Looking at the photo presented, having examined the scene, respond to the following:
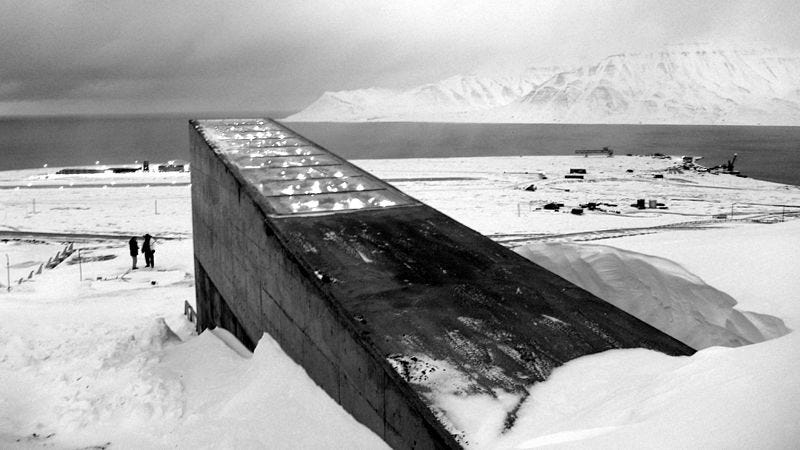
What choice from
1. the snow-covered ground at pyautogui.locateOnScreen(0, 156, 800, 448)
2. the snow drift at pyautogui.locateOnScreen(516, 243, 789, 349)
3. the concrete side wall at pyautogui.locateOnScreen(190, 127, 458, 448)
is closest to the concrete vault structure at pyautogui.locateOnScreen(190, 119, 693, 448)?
the concrete side wall at pyautogui.locateOnScreen(190, 127, 458, 448)

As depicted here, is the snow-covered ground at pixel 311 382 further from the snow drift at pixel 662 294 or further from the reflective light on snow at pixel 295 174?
the reflective light on snow at pixel 295 174

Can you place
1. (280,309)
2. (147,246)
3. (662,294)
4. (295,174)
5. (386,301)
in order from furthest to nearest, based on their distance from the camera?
(147,246) < (295,174) < (662,294) < (280,309) < (386,301)

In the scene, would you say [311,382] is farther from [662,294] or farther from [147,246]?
[147,246]

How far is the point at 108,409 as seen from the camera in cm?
701

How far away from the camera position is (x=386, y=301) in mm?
6051

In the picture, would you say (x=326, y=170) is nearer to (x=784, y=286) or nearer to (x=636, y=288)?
(x=636, y=288)

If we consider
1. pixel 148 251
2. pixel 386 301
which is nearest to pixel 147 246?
pixel 148 251

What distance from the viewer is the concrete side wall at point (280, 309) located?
4.71m

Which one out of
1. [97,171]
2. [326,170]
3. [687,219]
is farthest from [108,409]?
[97,171]

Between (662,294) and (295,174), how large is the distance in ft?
21.5

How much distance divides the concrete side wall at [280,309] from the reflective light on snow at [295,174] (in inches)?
18.0

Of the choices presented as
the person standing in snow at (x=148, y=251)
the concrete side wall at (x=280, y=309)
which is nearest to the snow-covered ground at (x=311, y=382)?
the concrete side wall at (x=280, y=309)

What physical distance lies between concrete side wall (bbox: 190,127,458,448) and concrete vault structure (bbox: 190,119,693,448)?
2 cm

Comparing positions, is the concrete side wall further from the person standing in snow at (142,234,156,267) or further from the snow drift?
the person standing in snow at (142,234,156,267)
